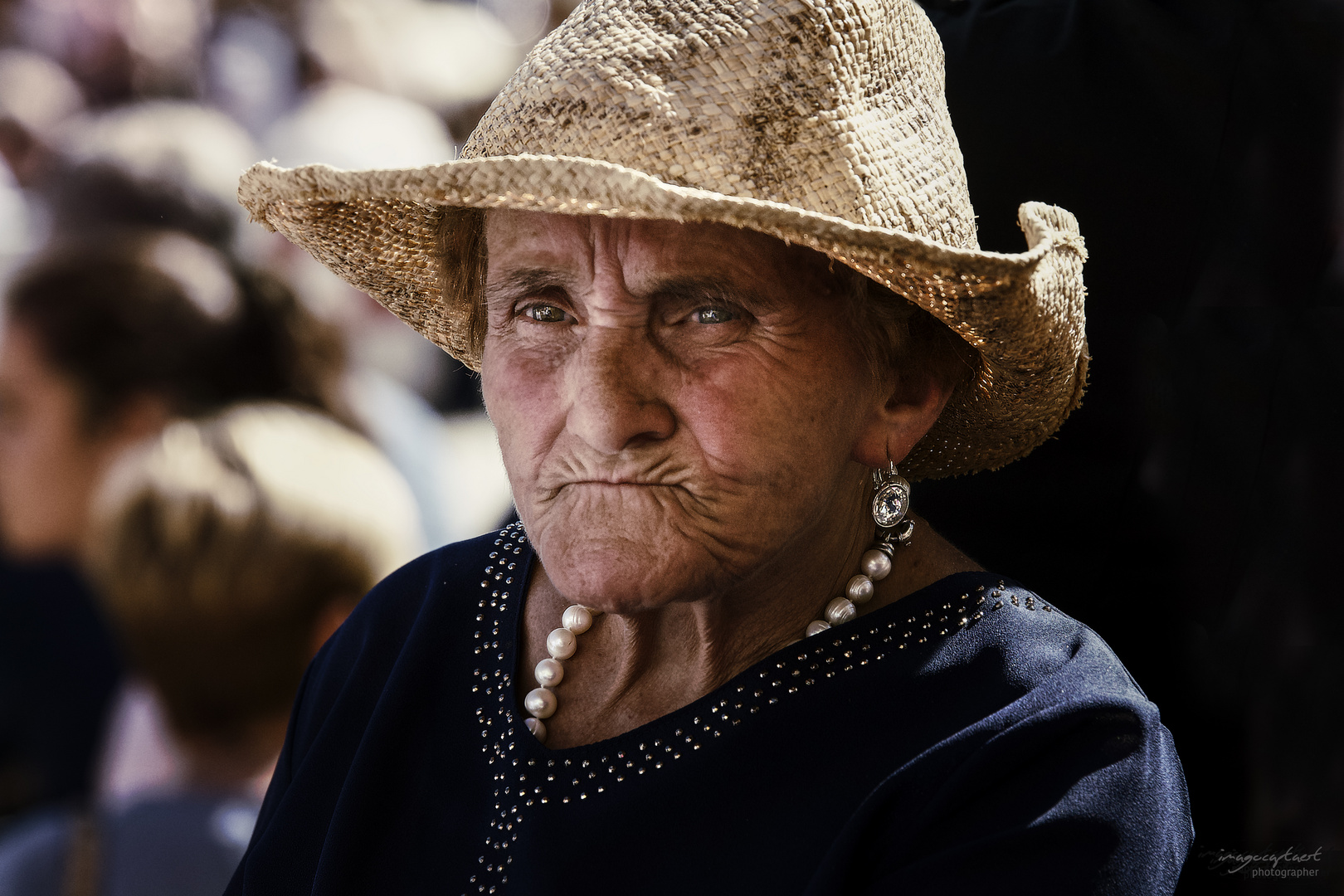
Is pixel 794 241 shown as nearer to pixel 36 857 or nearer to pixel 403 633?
pixel 403 633

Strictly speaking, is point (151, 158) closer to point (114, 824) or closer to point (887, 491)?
point (114, 824)

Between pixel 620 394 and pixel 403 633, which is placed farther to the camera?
pixel 403 633

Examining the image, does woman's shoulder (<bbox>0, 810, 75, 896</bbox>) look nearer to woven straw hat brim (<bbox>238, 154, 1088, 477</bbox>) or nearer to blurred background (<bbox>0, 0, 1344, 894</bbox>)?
blurred background (<bbox>0, 0, 1344, 894</bbox>)

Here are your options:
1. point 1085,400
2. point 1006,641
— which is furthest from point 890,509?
point 1085,400

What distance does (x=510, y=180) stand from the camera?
1.19 metres

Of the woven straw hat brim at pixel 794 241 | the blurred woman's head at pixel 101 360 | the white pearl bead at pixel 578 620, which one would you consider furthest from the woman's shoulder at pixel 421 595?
the blurred woman's head at pixel 101 360

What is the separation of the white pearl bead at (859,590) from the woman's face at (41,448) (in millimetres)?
1868

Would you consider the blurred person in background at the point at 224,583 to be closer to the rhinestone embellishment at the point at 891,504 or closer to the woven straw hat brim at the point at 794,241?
the woven straw hat brim at the point at 794,241

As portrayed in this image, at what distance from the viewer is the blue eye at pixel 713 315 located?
4.30 feet

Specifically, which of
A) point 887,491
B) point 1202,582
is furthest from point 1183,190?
point 887,491

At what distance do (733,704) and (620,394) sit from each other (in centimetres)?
44

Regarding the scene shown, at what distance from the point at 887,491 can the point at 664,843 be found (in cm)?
56

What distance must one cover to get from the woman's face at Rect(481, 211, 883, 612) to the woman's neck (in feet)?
0.50

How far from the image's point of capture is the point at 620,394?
4.22 feet
